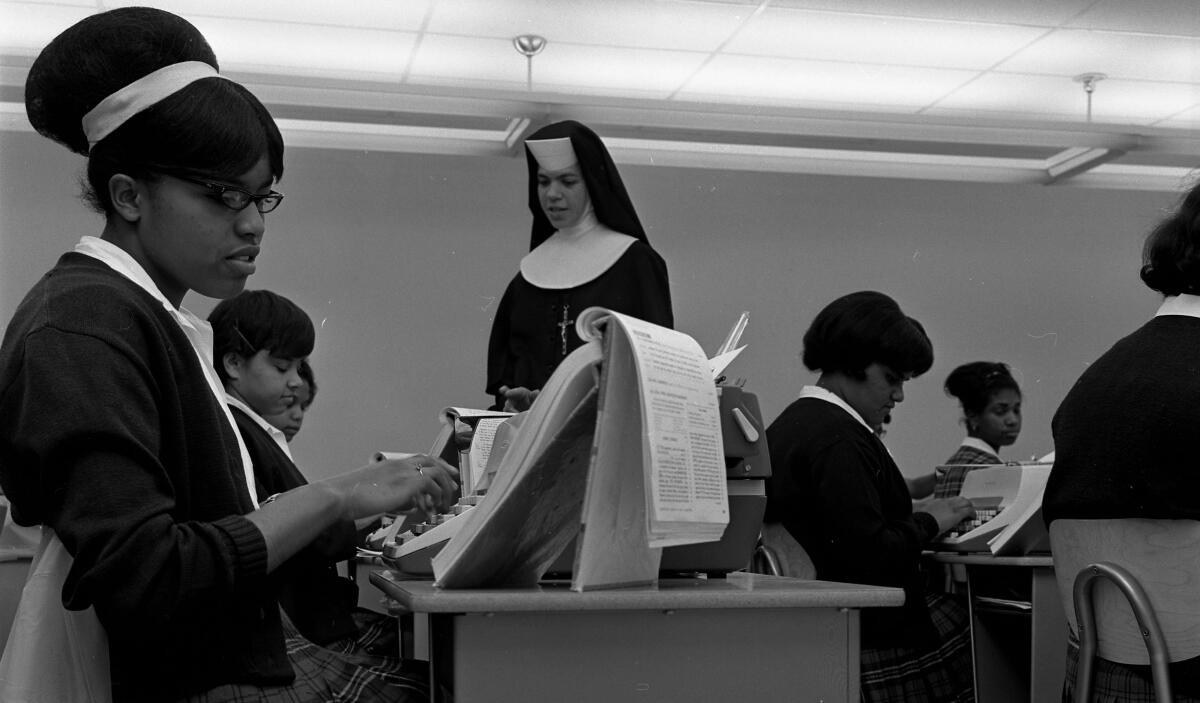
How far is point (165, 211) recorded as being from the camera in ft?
4.35

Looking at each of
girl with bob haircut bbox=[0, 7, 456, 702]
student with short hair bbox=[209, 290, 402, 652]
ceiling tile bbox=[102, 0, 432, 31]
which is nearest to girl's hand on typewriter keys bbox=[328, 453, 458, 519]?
girl with bob haircut bbox=[0, 7, 456, 702]

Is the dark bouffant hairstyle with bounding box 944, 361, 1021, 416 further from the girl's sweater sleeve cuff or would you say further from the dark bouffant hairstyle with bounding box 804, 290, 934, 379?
the girl's sweater sleeve cuff

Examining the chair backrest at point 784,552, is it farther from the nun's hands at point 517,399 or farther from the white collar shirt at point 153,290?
the white collar shirt at point 153,290

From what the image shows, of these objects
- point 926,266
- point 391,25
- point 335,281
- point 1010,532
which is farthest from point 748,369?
point 1010,532

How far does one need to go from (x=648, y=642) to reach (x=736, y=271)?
5279 millimetres

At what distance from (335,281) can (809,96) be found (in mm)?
2419

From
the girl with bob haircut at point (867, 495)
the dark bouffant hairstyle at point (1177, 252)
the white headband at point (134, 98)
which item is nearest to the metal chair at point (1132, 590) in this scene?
the dark bouffant hairstyle at point (1177, 252)

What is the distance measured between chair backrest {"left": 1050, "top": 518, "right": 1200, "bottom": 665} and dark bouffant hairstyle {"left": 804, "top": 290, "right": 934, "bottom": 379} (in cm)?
108

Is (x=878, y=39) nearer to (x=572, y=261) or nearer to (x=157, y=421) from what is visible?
(x=572, y=261)

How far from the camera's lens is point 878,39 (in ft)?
16.8

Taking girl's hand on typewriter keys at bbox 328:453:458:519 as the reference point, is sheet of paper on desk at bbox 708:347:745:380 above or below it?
above

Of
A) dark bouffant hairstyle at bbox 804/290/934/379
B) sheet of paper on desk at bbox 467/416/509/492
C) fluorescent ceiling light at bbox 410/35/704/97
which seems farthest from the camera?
fluorescent ceiling light at bbox 410/35/704/97

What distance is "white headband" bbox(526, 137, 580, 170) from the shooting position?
3352 millimetres

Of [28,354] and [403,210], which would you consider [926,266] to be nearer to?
[403,210]
